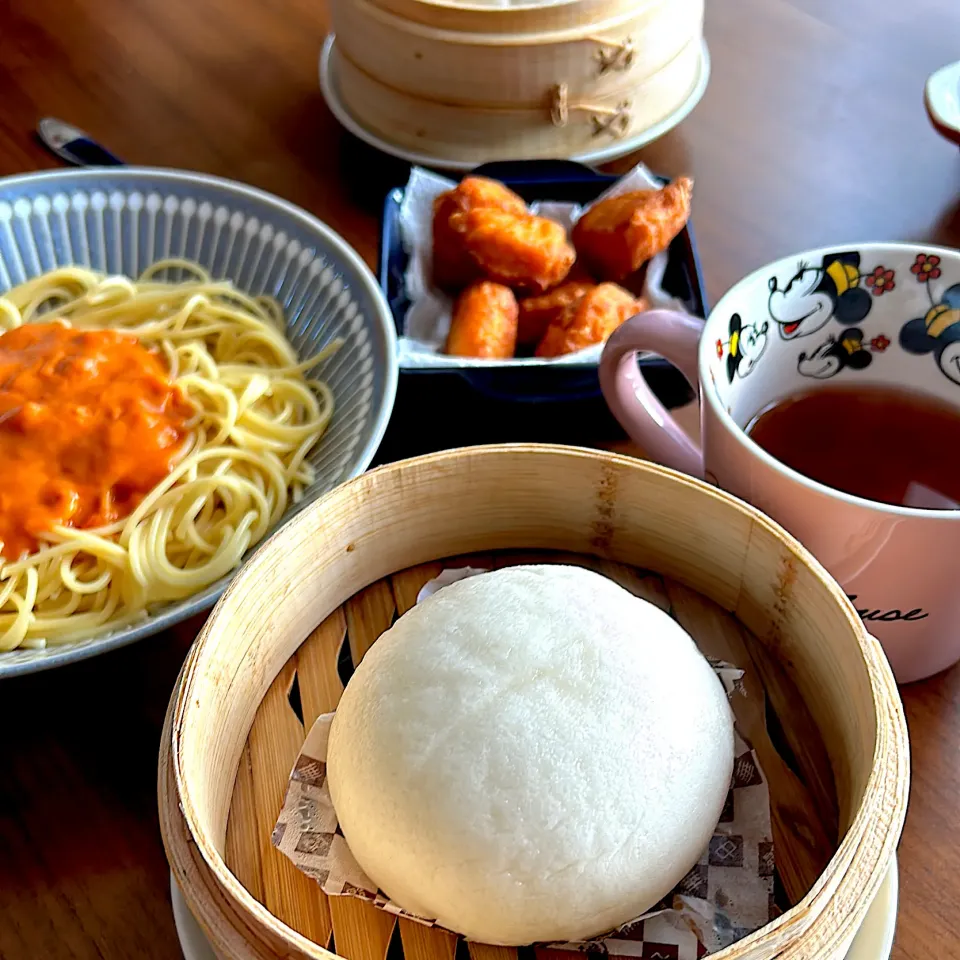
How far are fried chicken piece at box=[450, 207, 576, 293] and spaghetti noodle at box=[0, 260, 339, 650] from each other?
0.17 meters

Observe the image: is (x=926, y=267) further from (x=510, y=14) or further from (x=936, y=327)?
(x=510, y=14)

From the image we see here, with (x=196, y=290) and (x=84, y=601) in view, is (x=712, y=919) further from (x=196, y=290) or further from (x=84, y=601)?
Result: (x=196, y=290)

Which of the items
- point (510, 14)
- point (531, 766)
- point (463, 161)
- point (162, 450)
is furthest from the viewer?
point (463, 161)

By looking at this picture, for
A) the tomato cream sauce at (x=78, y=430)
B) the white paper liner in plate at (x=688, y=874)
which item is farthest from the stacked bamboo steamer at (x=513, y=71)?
the white paper liner in plate at (x=688, y=874)

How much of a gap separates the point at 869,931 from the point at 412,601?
0.31 metres

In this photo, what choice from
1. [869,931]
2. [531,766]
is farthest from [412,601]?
[869,931]

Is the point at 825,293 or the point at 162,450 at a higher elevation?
the point at 825,293

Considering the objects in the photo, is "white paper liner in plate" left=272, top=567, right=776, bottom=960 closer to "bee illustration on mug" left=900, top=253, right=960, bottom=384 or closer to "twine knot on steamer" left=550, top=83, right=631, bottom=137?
"bee illustration on mug" left=900, top=253, right=960, bottom=384

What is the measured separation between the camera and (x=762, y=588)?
20.8 inches

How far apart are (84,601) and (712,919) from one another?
0.55 metres

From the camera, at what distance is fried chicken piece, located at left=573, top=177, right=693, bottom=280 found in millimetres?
862

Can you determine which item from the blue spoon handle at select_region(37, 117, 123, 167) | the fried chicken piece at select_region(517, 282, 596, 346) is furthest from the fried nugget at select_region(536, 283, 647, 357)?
the blue spoon handle at select_region(37, 117, 123, 167)

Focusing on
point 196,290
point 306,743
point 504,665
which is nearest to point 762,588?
point 504,665

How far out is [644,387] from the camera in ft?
2.17
